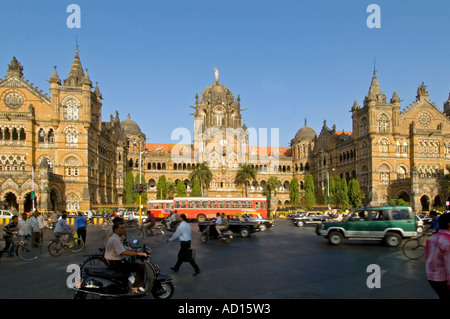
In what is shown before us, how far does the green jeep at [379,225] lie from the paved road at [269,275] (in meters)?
1.38

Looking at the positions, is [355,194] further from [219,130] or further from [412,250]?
[412,250]

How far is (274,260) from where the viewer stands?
14.0 m

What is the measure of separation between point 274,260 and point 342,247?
5562mm

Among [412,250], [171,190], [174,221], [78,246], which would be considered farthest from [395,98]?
[78,246]

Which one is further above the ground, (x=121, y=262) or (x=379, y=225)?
(x=121, y=262)

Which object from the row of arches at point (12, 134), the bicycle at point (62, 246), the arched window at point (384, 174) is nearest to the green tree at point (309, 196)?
the arched window at point (384, 174)

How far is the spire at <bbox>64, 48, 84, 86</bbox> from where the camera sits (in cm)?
5511

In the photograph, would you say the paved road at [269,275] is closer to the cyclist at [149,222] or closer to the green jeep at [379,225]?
the green jeep at [379,225]

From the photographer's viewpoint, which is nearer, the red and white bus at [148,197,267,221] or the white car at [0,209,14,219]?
the white car at [0,209,14,219]

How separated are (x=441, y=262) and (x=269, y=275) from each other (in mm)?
6113

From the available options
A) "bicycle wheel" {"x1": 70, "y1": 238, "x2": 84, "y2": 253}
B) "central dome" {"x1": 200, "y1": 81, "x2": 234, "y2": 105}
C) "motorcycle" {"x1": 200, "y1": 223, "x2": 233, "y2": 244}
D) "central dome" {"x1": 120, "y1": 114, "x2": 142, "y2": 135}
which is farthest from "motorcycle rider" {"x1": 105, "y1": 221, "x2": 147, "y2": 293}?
"central dome" {"x1": 200, "y1": 81, "x2": 234, "y2": 105}

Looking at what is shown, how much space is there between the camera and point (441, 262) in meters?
5.74

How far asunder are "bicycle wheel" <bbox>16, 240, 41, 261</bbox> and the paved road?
314 millimetres

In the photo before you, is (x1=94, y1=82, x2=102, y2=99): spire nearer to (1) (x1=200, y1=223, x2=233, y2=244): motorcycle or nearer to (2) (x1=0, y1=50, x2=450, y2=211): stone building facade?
(2) (x1=0, y1=50, x2=450, y2=211): stone building facade
